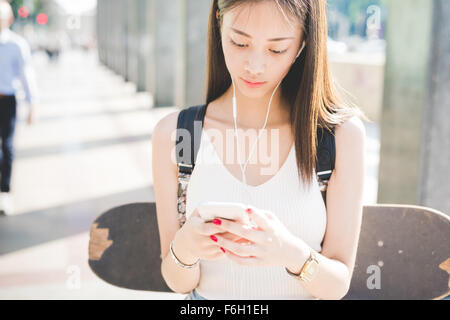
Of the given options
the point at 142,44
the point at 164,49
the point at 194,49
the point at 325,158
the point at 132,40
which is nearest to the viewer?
the point at 325,158

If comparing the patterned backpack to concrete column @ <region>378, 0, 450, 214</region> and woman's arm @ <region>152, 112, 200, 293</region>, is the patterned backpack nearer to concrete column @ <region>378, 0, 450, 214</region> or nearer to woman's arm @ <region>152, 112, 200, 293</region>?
woman's arm @ <region>152, 112, 200, 293</region>

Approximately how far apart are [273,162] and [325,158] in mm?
180

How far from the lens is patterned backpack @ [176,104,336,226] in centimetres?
177

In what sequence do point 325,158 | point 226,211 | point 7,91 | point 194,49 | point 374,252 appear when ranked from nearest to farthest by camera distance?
point 226,211
point 325,158
point 374,252
point 7,91
point 194,49

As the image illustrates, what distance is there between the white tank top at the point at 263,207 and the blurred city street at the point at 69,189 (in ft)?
6.18

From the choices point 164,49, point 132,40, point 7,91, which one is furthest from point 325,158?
point 132,40

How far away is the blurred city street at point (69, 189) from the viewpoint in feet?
12.7

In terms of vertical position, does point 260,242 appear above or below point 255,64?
below

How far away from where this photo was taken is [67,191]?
631 cm

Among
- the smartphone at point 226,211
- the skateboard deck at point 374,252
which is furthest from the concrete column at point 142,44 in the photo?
the smartphone at point 226,211

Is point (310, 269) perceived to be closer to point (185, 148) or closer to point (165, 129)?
point (185, 148)

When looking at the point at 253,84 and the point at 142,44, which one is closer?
the point at 253,84

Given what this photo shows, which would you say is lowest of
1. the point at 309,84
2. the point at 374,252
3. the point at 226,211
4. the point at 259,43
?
the point at 374,252

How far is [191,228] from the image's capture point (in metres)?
1.52
